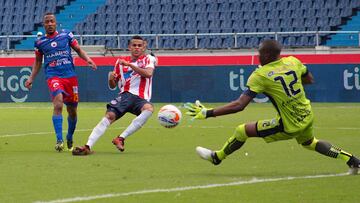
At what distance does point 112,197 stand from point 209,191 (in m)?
1.01

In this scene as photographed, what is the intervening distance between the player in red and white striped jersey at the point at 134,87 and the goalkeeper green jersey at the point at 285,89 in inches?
160

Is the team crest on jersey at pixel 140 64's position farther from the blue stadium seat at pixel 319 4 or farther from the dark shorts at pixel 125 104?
the blue stadium seat at pixel 319 4

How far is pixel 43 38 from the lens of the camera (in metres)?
15.9

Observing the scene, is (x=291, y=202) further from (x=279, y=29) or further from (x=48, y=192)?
(x=279, y=29)

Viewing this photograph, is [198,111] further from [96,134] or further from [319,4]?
[319,4]

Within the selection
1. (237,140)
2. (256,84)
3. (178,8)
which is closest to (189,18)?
(178,8)

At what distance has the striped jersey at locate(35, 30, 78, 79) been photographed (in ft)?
51.6

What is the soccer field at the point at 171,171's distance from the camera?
32.5 ft

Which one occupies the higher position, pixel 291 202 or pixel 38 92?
pixel 291 202

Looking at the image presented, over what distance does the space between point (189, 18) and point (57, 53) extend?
21966 mm

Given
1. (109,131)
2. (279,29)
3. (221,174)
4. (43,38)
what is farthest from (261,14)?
(221,174)

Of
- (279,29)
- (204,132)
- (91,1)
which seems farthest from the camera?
(91,1)

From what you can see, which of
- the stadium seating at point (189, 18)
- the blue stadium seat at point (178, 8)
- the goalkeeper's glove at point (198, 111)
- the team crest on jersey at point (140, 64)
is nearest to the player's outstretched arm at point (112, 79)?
the team crest on jersey at point (140, 64)

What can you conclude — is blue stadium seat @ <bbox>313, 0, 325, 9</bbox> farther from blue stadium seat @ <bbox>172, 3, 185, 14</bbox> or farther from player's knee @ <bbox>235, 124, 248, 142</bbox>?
player's knee @ <bbox>235, 124, 248, 142</bbox>
